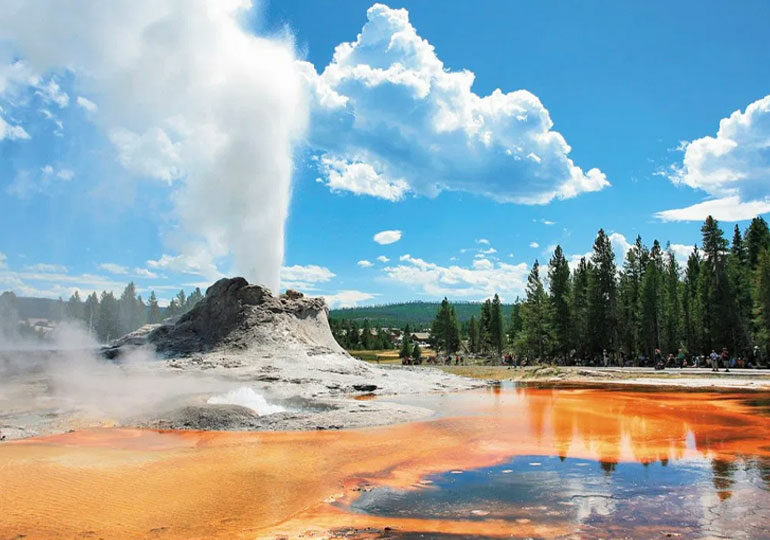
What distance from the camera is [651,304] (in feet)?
195

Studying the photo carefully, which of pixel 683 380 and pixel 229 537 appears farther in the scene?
pixel 683 380

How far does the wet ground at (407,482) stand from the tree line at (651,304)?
1503 inches

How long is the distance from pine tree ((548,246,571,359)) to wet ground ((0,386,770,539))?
147 ft

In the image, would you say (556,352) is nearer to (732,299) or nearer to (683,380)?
(732,299)

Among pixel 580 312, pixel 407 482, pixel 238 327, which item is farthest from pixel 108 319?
pixel 407 482

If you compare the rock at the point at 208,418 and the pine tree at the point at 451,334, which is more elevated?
the pine tree at the point at 451,334

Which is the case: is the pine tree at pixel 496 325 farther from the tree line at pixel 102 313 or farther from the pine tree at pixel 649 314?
the tree line at pixel 102 313

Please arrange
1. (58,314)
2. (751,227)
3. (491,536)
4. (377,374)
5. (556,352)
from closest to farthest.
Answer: (491,536) < (377,374) < (751,227) < (556,352) < (58,314)

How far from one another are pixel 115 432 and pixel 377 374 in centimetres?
1774

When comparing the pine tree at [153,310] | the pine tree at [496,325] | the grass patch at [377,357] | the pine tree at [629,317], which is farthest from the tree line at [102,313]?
the pine tree at [629,317]

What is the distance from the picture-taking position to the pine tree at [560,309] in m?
62.4

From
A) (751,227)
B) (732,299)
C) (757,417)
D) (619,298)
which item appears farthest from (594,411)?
(751,227)

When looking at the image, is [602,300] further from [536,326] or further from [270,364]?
[270,364]

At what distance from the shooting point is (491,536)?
7.48 m
